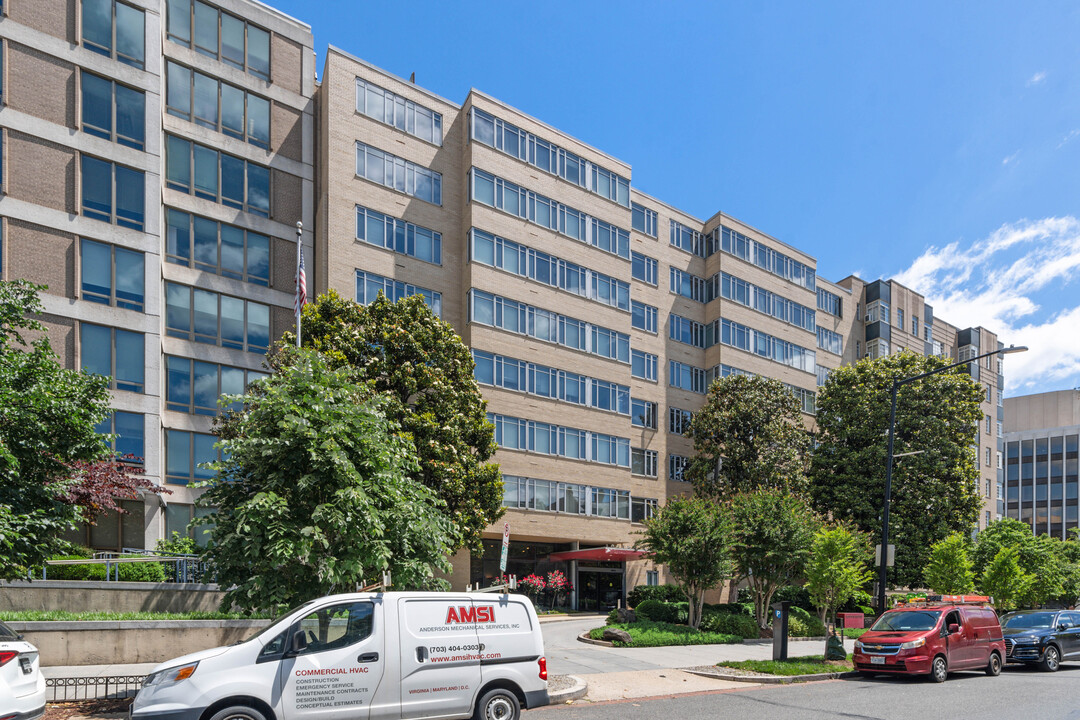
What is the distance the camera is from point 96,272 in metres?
28.1

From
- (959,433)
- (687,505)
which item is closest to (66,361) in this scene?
(687,505)

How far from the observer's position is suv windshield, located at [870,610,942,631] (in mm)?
18250

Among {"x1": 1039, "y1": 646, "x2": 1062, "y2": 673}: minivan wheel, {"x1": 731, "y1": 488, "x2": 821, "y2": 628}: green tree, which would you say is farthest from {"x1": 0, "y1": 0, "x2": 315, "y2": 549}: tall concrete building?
{"x1": 1039, "y1": 646, "x2": 1062, "y2": 673}: minivan wheel

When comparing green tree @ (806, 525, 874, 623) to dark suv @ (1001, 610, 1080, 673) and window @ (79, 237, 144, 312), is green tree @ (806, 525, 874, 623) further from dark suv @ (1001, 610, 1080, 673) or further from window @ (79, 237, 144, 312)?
window @ (79, 237, 144, 312)

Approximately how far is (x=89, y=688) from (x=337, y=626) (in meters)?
6.85

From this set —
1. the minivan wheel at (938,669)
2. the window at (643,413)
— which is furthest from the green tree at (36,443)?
the window at (643,413)

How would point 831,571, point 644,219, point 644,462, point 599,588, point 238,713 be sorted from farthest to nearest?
point 644,219 → point 644,462 → point 599,588 → point 831,571 → point 238,713

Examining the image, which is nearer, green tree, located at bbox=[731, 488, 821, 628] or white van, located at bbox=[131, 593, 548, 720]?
white van, located at bbox=[131, 593, 548, 720]

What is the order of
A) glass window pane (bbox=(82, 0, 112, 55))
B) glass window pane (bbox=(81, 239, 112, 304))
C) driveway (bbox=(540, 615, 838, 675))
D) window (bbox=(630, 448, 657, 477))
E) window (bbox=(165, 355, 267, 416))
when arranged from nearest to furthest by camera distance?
driveway (bbox=(540, 615, 838, 675)) < glass window pane (bbox=(81, 239, 112, 304)) < glass window pane (bbox=(82, 0, 112, 55)) < window (bbox=(165, 355, 267, 416)) < window (bbox=(630, 448, 657, 477))

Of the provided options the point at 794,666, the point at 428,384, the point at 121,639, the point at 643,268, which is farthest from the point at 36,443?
the point at 643,268

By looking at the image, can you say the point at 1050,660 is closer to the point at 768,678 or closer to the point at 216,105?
the point at 768,678

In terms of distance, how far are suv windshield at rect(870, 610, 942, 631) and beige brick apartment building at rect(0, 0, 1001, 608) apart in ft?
60.6

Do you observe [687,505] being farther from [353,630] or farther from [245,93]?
[245,93]

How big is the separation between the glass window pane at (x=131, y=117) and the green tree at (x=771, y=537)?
1007 inches
